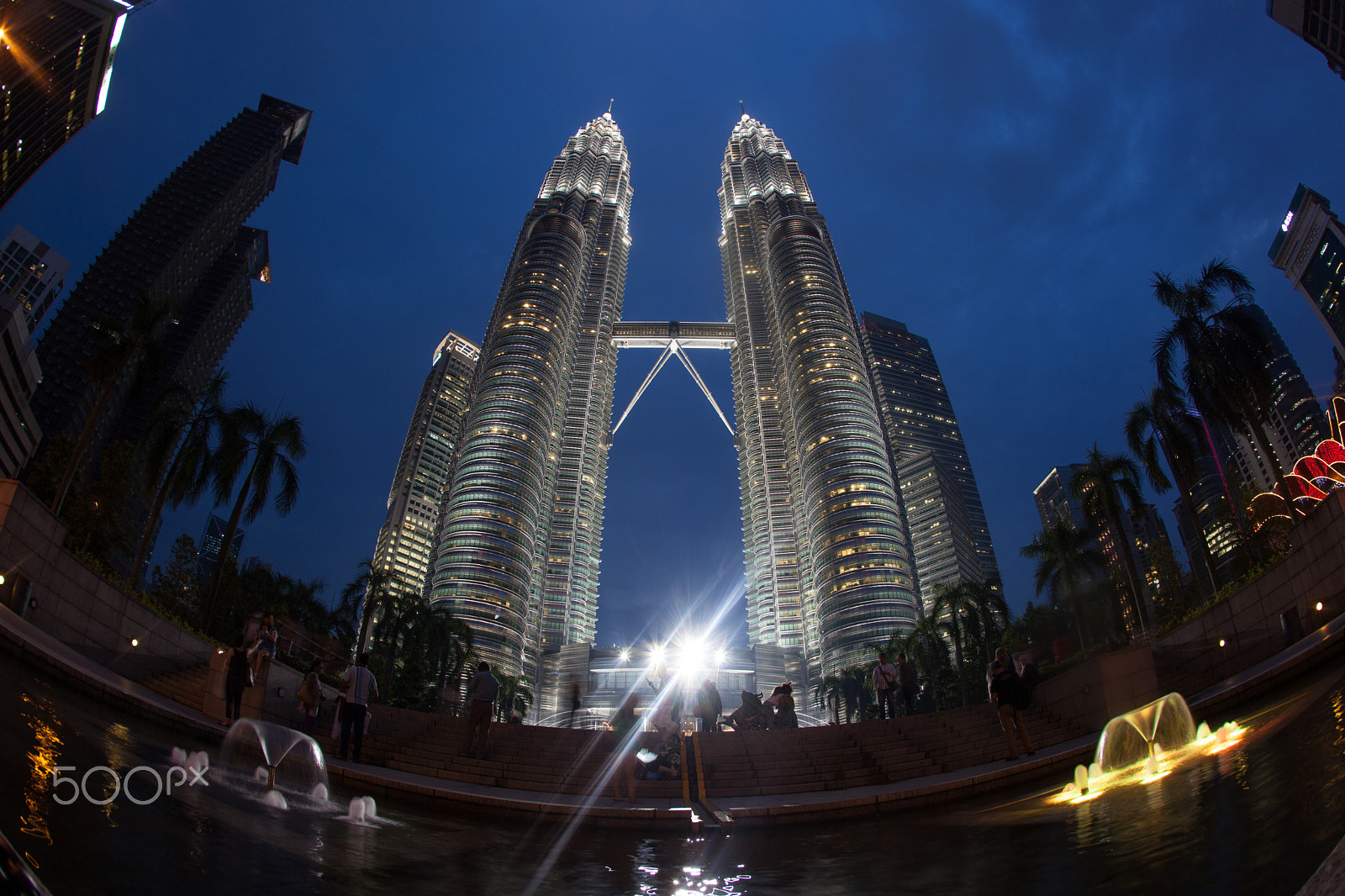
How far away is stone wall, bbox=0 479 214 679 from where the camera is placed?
43.8 feet

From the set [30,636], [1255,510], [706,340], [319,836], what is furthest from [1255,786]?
[706,340]

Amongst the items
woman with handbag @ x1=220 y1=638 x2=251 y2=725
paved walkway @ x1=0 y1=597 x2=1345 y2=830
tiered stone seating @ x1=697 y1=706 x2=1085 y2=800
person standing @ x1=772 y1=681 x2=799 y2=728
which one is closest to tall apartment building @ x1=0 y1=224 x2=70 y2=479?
woman with handbag @ x1=220 y1=638 x2=251 y2=725

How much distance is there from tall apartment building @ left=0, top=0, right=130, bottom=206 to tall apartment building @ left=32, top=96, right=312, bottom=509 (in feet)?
82.0

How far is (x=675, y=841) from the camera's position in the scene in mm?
8703

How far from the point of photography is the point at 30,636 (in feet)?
37.5

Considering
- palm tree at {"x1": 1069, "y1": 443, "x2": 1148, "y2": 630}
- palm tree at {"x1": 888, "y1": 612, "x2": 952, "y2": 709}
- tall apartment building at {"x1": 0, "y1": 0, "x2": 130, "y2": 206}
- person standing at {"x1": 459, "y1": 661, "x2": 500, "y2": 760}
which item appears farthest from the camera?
tall apartment building at {"x1": 0, "y1": 0, "x2": 130, "y2": 206}

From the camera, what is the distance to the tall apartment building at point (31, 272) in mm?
129625

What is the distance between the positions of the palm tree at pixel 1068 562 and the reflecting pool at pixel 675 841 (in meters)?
33.6

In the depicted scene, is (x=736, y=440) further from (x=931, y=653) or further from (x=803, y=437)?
(x=931, y=653)

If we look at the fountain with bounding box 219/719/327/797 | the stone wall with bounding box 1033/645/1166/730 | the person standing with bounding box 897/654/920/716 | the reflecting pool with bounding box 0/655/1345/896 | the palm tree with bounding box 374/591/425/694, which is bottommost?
the reflecting pool with bounding box 0/655/1345/896

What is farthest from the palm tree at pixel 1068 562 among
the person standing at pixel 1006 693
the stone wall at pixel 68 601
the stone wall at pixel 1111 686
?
the stone wall at pixel 68 601

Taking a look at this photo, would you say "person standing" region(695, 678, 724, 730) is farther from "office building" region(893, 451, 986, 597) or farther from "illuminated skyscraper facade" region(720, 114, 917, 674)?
"office building" region(893, 451, 986, 597)

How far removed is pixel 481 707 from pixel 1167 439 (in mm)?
32828

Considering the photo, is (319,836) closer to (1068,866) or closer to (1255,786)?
(1068,866)
